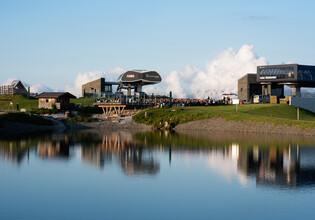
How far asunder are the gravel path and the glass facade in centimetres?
4202

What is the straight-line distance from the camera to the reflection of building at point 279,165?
34.7 meters

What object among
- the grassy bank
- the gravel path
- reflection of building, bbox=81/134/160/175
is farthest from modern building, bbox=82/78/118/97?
reflection of building, bbox=81/134/160/175

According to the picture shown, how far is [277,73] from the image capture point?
122 meters

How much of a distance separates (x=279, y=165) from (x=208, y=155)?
381 inches

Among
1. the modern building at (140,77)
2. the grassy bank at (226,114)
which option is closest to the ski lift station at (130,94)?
the modern building at (140,77)

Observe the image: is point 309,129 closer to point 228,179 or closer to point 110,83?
point 228,179

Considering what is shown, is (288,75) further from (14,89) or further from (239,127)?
(14,89)

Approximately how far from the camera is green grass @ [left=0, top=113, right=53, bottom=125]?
279 ft

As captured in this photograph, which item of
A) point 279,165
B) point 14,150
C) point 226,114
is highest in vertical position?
point 226,114

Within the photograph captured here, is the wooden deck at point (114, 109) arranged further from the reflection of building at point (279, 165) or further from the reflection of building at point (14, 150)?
the reflection of building at point (279, 165)

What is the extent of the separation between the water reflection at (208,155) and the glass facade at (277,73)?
60440 mm

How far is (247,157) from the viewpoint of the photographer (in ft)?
156

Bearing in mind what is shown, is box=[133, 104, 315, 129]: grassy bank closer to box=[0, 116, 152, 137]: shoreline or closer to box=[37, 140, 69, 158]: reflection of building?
box=[0, 116, 152, 137]: shoreline

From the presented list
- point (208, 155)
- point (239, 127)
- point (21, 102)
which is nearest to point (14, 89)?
point (21, 102)
